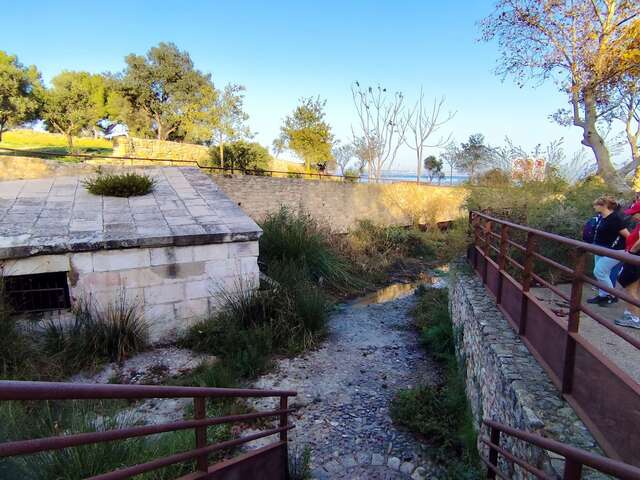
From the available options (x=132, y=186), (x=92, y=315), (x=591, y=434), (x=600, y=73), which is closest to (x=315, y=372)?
(x=92, y=315)

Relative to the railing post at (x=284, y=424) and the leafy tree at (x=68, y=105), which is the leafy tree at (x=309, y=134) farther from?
the railing post at (x=284, y=424)

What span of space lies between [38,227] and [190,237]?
7.49 ft

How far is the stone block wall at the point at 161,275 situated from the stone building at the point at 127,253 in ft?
0.05

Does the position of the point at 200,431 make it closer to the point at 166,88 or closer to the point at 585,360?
Answer: the point at 585,360

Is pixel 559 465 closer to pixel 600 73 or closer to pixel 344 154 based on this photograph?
pixel 600 73

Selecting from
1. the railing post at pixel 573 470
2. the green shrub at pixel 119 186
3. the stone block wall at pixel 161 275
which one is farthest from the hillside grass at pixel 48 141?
the railing post at pixel 573 470

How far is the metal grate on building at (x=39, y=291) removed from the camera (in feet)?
18.3

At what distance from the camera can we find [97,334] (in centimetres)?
553

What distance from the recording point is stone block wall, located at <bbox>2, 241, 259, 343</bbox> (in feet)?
18.6

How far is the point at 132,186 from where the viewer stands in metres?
7.84

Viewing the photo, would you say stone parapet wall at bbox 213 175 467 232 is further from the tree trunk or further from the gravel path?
the gravel path

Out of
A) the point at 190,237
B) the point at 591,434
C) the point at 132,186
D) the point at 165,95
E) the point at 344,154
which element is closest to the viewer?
the point at 591,434

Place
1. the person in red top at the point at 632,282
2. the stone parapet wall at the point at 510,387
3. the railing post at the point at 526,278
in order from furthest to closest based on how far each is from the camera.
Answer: the person in red top at the point at 632,282, the railing post at the point at 526,278, the stone parapet wall at the point at 510,387

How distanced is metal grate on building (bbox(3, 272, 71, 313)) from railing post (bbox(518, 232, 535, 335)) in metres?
6.10
